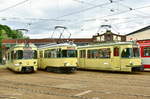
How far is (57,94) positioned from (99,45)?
12645 millimetres

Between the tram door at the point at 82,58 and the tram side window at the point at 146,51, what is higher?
the tram side window at the point at 146,51

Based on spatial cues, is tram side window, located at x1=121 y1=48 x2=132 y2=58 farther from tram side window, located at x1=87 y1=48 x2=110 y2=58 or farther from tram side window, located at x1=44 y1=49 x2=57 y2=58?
tram side window, located at x1=44 y1=49 x2=57 y2=58

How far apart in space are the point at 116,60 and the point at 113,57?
1.37ft

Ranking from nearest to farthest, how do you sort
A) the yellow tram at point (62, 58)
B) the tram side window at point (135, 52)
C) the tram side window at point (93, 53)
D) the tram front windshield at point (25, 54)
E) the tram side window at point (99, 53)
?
1. the tram side window at point (135, 52)
2. the yellow tram at point (62, 58)
3. the tram front windshield at point (25, 54)
4. the tram side window at point (99, 53)
5. the tram side window at point (93, 53)

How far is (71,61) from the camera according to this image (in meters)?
21.7

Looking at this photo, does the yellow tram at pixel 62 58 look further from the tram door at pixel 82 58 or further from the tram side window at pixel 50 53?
the tram door at pixel 82 58

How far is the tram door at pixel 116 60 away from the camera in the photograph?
20.8m

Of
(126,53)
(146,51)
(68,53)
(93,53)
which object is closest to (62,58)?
(68,53)

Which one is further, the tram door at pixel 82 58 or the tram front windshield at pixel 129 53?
the tram door at pixel 82 58

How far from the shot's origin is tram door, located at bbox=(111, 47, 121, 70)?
2084 centimetres

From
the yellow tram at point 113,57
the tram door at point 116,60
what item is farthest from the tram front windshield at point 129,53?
the tram door at point 116,60

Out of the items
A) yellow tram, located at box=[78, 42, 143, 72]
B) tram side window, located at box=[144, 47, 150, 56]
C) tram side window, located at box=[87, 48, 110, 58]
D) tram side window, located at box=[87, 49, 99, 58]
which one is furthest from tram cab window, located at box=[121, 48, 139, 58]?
tram side window, located at box=[87, 49, 99, 58]

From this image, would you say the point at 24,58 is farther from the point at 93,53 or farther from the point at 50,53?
the point at 93,53

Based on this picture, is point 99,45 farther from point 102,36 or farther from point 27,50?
point 102,36
